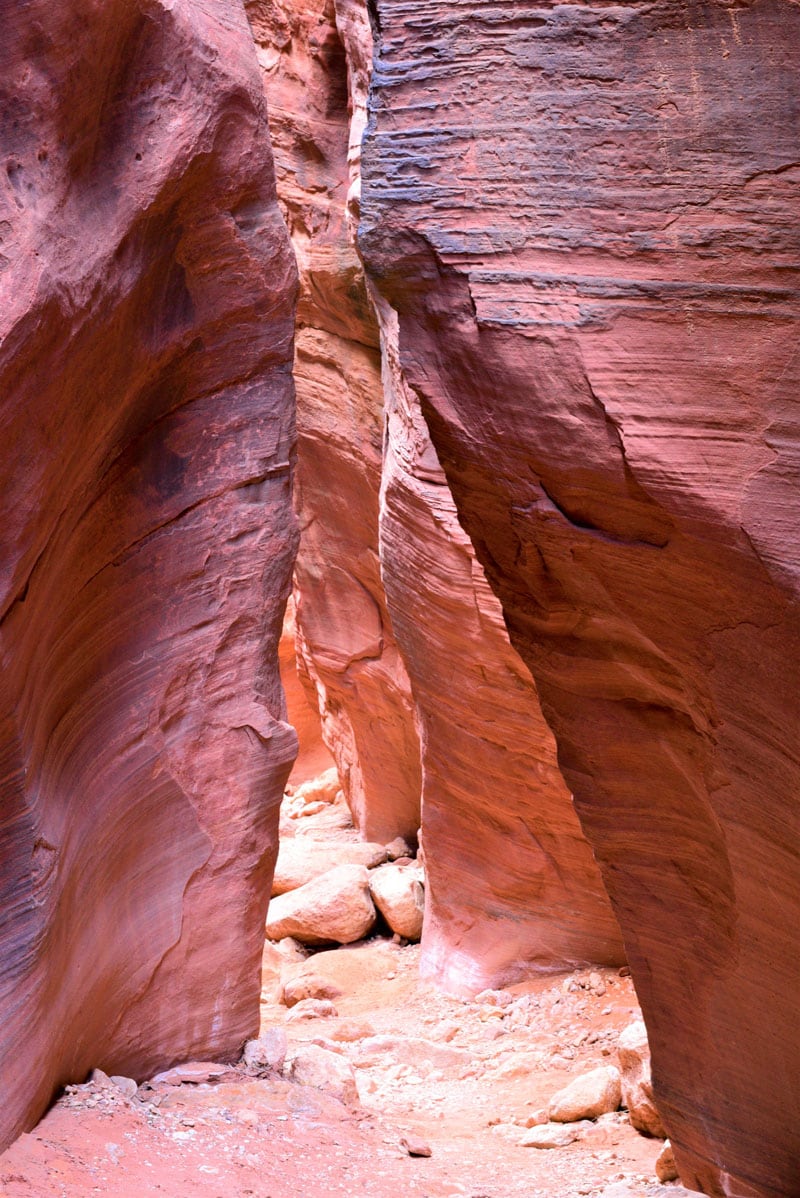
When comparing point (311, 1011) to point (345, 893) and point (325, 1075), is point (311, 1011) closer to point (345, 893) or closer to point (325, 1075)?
point (345, 893)

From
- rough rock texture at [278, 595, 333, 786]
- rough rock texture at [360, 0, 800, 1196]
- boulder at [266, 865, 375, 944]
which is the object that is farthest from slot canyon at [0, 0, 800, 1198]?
rough rock texture at [278, 595, 333, 786]

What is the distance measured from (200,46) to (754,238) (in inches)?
88.0

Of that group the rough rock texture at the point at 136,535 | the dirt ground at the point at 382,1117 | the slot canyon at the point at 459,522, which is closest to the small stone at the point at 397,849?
the dirt ground at the point at 382,1117

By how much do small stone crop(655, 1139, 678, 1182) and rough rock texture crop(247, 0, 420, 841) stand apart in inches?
237

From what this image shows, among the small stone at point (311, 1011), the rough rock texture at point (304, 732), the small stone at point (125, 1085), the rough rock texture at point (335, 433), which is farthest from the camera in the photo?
the rough rock texture at point (304, 732)

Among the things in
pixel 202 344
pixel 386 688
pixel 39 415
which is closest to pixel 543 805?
pixel 386 688

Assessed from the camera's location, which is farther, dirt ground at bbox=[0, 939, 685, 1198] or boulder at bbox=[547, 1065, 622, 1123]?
boulder at bbox=[547, 1065, 622, 1123]

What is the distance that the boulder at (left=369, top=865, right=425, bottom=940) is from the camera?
32.4ft

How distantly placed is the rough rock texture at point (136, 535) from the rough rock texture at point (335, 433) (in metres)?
5.27

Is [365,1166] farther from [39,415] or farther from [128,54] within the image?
[128,54]

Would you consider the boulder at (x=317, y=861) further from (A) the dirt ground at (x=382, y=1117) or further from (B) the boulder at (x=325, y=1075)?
(B) the boulder at (x=325, y=1075)

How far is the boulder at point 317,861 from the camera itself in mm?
11242

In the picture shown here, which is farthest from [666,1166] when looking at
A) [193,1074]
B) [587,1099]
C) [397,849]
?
[397,849]

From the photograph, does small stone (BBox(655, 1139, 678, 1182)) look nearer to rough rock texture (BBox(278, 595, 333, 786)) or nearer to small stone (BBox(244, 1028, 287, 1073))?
small stone (BBox(244, 1028, 287, 1073))
